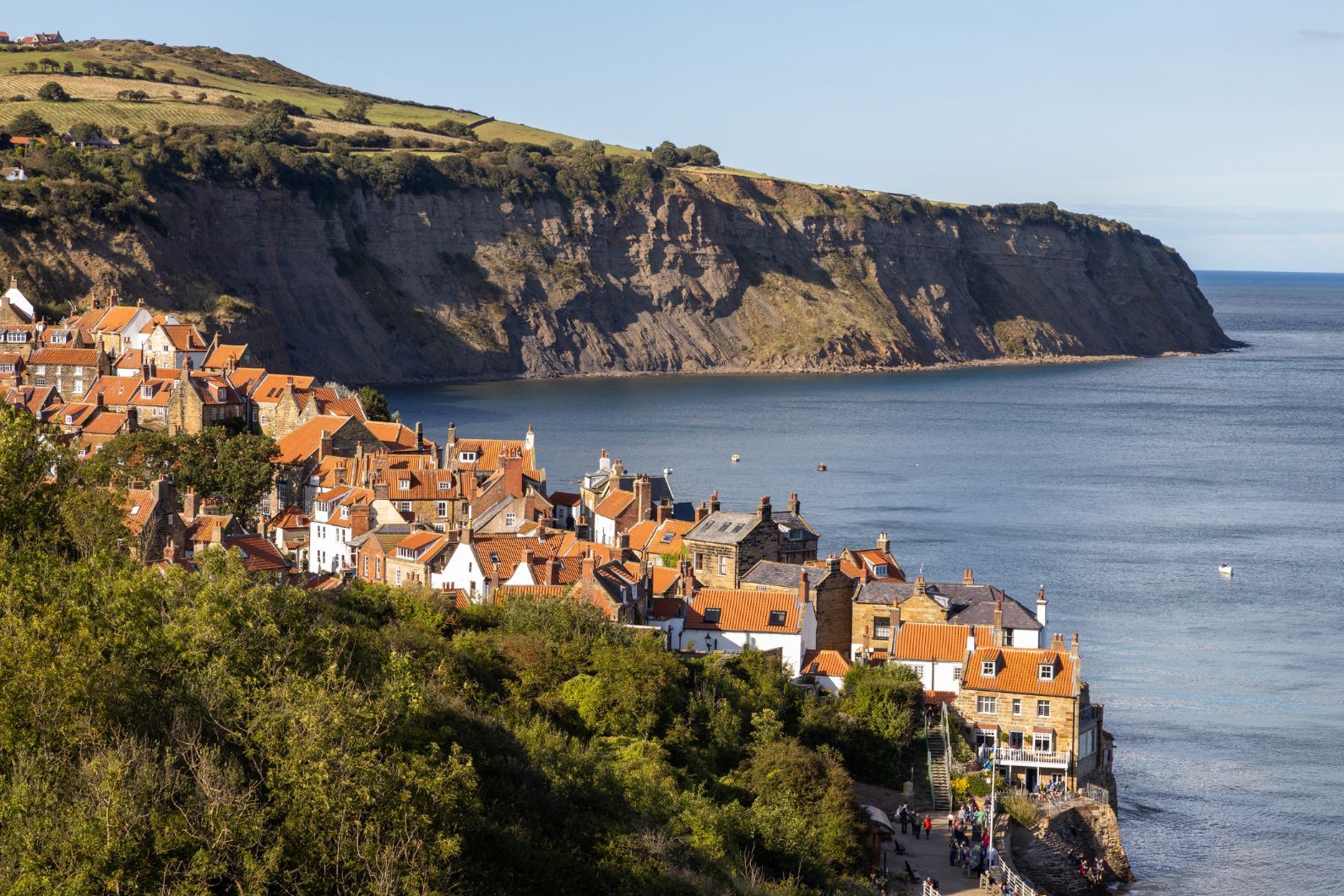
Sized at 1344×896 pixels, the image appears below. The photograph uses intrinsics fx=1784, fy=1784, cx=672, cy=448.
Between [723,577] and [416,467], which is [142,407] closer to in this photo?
[416,467]

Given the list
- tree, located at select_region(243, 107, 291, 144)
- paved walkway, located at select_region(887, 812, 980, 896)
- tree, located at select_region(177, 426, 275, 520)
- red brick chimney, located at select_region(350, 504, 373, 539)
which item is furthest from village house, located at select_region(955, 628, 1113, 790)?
tree, located at select_region(243, 107, 291, 144)

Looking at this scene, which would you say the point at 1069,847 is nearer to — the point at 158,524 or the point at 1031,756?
the point at 1031,756

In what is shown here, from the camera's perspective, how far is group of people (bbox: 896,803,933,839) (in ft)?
124

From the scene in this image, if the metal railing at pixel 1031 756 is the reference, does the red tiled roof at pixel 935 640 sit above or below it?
above

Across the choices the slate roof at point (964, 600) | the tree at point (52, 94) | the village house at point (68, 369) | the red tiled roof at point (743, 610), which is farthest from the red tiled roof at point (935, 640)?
the tree at point (52, 94)

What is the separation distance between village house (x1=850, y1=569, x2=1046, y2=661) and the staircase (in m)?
3.93

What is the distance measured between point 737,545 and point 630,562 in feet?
10.5

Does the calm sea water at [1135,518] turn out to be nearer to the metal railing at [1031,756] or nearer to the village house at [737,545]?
the metal railing at [1031,756]

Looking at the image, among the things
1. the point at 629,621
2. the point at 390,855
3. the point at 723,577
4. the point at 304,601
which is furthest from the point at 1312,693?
the point at 390,855

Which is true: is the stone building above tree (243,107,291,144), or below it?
below

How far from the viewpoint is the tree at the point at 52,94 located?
164 m

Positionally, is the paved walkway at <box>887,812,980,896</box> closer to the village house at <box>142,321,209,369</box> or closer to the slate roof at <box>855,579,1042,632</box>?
the slate roof at <box>855,579,1042,632</box>

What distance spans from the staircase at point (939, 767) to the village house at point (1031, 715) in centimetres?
100

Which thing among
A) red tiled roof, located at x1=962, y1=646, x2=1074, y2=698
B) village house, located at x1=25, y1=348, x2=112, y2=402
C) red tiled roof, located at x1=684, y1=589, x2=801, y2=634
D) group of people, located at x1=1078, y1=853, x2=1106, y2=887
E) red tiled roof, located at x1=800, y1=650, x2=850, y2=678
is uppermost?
village house, located at x1=25, y1=348, x2=112, y2=402
